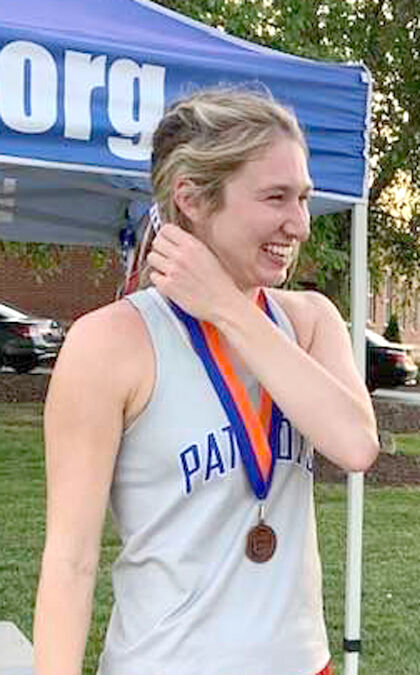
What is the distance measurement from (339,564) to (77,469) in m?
5.54

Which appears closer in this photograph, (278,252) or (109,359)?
(109,359)

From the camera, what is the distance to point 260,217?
1.53 metres

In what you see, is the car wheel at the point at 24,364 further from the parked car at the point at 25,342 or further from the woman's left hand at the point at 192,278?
the woman's left hand at the point at 192,278

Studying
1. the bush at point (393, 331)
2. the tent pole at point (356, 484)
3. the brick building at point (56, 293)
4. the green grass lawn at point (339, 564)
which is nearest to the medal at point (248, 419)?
the green grass lawn at point (339, 564)

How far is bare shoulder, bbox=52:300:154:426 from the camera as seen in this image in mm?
1433

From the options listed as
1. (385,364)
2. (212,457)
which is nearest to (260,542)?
(212,457)

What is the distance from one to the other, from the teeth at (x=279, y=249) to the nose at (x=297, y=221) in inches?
0.7

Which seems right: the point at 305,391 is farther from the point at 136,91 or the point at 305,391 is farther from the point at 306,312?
the point at 136,91

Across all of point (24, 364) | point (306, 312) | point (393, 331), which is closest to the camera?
point (306, 312)

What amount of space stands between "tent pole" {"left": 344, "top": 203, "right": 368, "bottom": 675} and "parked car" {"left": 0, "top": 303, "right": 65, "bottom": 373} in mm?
16847

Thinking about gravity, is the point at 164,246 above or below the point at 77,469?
above

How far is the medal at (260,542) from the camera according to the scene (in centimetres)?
148

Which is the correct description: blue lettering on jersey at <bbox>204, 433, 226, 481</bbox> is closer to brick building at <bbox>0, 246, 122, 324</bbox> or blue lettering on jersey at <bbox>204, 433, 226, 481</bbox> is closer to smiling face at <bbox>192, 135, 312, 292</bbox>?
smiling face at <bbox>192, 135, 312, 292</bbox>

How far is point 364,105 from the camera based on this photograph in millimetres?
3635
